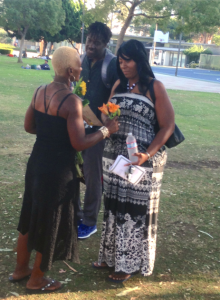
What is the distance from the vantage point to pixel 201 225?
4340 millimetres

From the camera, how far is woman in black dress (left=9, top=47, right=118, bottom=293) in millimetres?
2541

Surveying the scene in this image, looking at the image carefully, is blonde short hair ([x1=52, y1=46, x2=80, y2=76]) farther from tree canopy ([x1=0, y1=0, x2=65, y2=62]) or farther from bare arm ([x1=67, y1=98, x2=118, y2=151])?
tree canopy ([x1=0, y1=0, x2=65, y2=62])

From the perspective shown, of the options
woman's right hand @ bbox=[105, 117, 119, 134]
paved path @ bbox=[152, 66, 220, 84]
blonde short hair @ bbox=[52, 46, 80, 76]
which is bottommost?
paved path @ bbox=[152, 66, 220, 84]

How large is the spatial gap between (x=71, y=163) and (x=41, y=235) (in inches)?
22.9

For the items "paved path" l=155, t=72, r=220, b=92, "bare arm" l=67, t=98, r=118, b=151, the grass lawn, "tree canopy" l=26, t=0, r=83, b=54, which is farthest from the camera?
"tree canopy" l=26, t=0, r=83, b=54

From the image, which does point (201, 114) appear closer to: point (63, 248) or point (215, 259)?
point (215, 259)

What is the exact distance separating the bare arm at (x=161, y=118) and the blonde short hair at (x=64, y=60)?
2.26 ft

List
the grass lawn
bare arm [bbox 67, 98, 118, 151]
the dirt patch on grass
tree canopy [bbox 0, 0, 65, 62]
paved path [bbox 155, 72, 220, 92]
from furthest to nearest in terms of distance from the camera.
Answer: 1. tree canopy [bbox 0, 0, 65, 62]
2. paved path [bbox 155, 72, 220, 92]
3. the dirt patch on grass
4. the grass lawn
5. bare arm [bbox 67, 98, 118, 151]

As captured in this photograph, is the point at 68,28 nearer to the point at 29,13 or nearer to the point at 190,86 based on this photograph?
the point at 29,13

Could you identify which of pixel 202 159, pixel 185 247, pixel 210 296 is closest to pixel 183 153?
pixel 202 159

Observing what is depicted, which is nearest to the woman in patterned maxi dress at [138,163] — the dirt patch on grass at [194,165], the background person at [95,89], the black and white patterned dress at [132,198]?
the black and white patterned dress at [132,198]

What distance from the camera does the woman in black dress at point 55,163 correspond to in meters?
2.54

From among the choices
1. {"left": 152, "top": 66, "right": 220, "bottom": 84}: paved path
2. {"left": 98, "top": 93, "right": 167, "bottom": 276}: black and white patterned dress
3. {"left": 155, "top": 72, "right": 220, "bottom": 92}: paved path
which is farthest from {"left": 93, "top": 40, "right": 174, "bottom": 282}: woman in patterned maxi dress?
{"left": 152, "top": 66, "right": 220, "bottom": 84}: paved path

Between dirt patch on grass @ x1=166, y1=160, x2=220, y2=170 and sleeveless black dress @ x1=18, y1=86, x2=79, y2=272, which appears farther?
dirt patch on grass @ x1=166, y1=160, x2=220, y2=170
